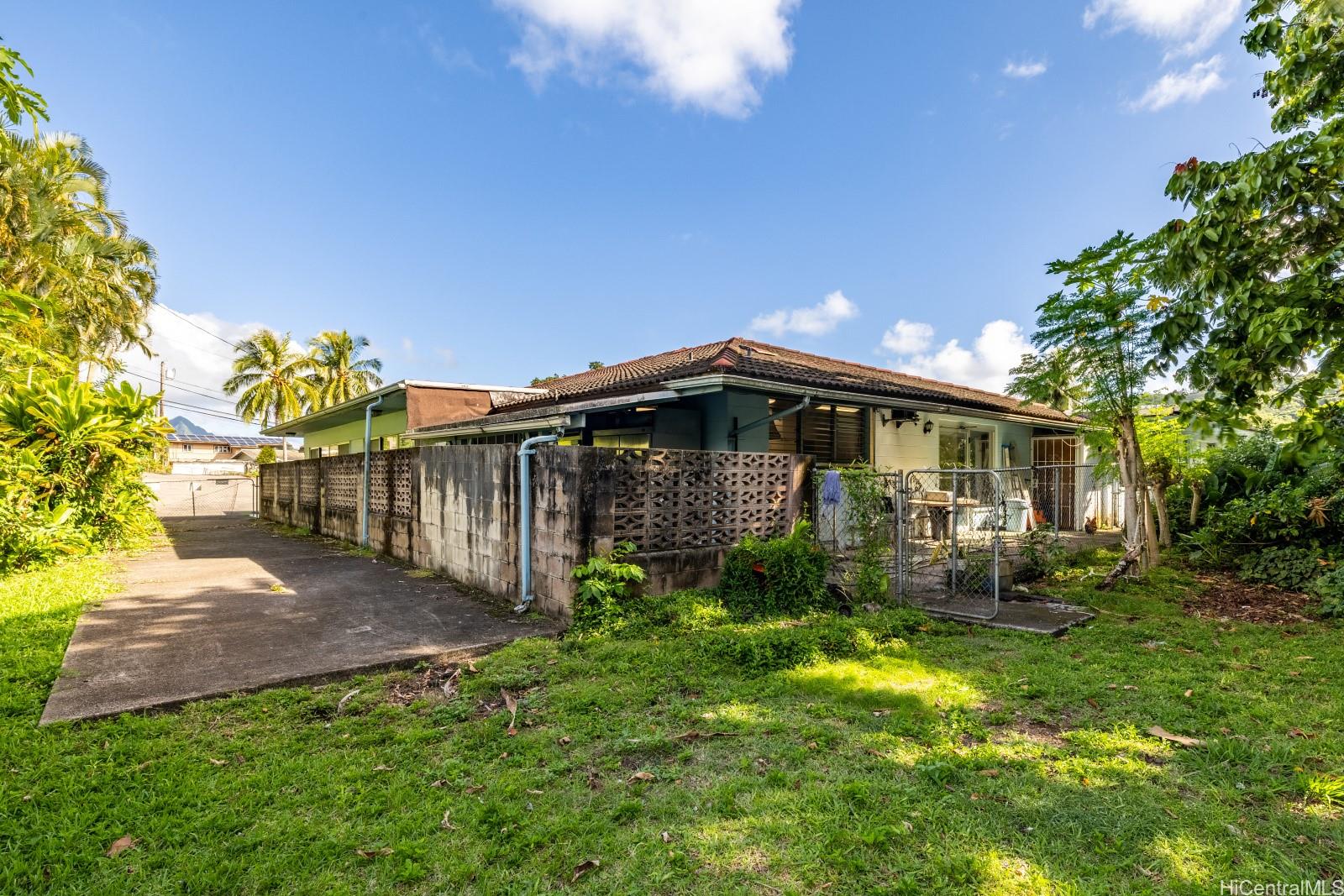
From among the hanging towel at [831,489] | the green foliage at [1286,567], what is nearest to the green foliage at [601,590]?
the hanging towel at [831,489]

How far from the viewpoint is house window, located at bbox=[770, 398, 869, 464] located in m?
9.41

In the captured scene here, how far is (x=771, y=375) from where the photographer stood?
8234mm

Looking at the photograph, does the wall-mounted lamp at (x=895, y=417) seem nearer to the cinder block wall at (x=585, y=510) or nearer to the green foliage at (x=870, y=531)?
the cinder block wall at (x=585, y=510)

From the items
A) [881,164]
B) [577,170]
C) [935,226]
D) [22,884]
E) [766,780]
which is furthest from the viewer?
[577,170]

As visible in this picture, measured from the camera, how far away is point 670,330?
17.4m

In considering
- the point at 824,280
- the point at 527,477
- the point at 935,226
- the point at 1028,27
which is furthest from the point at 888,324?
the point at 527,477

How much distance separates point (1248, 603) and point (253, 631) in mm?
11369

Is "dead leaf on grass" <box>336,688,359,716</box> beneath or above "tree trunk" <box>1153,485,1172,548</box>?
beneath

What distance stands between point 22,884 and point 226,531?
16.7 metres

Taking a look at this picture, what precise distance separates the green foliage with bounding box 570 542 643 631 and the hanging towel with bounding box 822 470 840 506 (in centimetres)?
289

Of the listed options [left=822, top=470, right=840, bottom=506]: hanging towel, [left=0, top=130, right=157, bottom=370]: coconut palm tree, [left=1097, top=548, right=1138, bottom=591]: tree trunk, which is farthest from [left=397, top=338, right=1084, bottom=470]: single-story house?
[left=0, top=130, right=157, bottom=370]: coconut palm tree

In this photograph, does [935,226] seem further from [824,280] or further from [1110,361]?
[1110,361]

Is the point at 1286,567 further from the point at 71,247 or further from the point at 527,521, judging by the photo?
the point at 71,247

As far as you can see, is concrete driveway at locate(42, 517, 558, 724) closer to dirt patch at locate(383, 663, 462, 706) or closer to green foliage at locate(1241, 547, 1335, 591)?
dirt patch at locate(383, 663, 462, 706)
